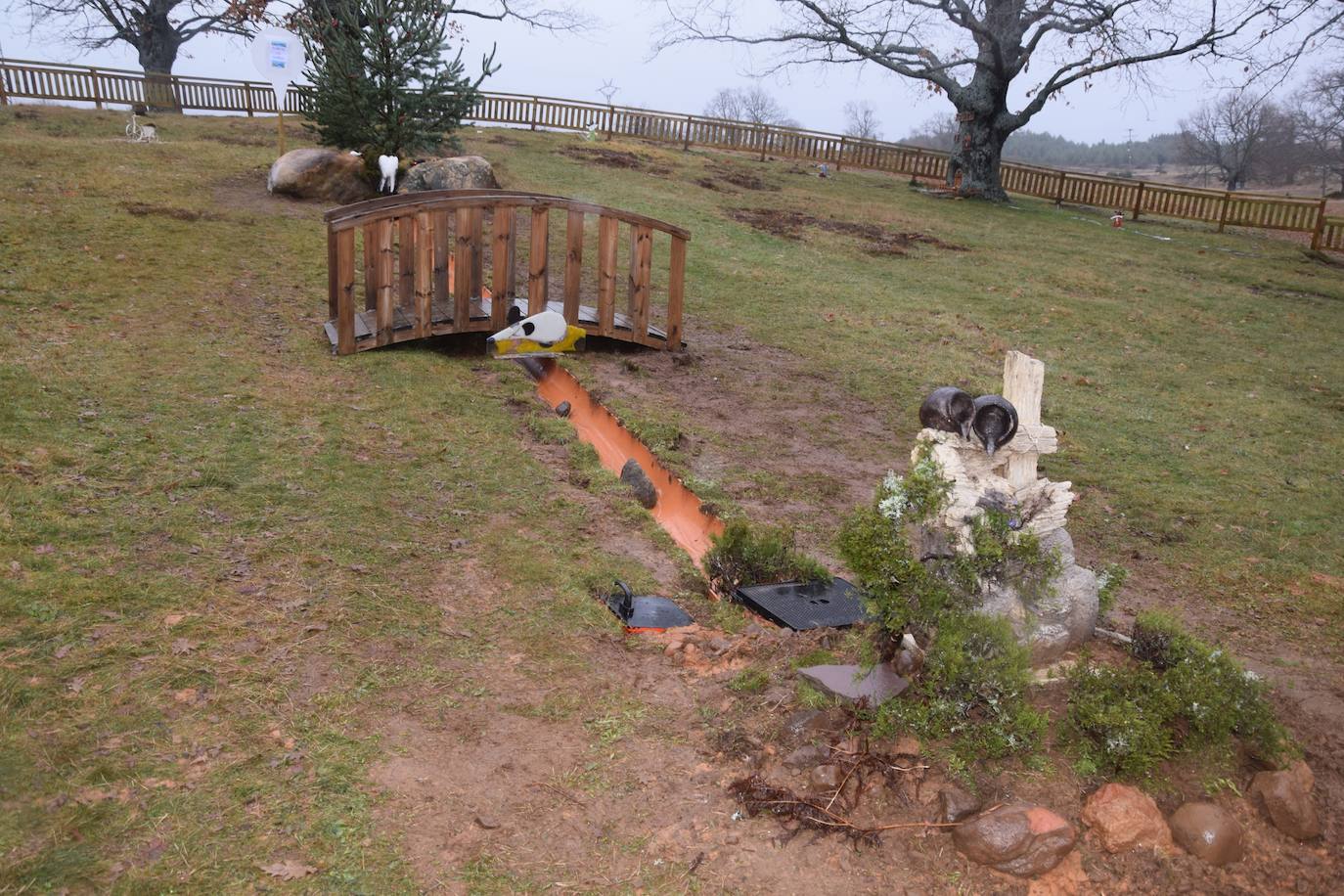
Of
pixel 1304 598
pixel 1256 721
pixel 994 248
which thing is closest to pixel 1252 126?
pixel 994 248

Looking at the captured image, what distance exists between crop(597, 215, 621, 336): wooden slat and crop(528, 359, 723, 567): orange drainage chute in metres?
A: 0.72

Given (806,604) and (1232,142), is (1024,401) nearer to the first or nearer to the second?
(806,604)

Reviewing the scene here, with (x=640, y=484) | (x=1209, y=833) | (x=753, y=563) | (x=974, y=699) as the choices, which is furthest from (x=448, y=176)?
(x=1209, y=833)

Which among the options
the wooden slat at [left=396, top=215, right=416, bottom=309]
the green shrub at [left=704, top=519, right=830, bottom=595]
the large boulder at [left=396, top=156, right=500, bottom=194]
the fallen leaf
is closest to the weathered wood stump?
the green shrub at [left=704, top=519, right=830, bottom=595]

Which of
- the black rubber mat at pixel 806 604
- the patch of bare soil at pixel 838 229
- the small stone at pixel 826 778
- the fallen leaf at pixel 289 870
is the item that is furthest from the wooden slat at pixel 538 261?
the patch of bare soil at pixel 838 229

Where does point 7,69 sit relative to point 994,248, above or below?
above

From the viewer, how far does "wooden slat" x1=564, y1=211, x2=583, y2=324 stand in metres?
9.16

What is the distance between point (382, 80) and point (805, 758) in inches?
573

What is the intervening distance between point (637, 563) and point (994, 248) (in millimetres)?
15305

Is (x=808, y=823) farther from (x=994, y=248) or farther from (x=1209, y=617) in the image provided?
(x=994, y=248)

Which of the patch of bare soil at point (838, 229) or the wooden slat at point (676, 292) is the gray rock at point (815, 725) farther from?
the patch of bare soil at point (838, 229)

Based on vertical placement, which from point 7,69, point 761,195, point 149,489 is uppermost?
point 7,69

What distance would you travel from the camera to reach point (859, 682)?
4.00 m

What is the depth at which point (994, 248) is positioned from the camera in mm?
18859
